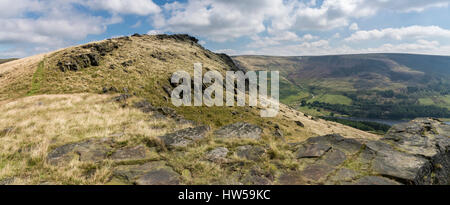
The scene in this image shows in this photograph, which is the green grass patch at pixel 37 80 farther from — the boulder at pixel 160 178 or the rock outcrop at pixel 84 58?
the boulder at pixel 160 178

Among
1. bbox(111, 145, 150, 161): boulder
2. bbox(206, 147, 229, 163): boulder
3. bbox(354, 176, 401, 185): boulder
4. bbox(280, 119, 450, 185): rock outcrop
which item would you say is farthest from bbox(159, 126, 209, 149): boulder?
bbox(354, 176, 401, 185): boulder

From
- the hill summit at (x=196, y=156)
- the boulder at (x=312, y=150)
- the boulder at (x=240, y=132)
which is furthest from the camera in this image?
the boulder at (x=240, y=132)

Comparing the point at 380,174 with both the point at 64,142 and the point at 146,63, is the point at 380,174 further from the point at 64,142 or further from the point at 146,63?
the point at 146,63

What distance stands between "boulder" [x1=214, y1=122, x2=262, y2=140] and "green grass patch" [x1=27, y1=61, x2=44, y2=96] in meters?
31.8

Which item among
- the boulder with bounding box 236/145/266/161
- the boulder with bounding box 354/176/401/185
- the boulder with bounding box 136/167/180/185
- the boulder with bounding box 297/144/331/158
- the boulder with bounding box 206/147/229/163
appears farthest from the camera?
the boulder with bounding box 297/144/331/158

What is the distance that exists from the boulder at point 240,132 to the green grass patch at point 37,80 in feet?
104

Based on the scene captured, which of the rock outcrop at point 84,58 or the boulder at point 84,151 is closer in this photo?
the boulder at point 84,151

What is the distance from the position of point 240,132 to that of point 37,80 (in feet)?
128

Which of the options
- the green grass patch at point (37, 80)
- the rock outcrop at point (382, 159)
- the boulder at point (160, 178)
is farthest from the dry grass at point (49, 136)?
the green grass patch at point (37, 80)

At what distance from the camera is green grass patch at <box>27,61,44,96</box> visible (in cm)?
2919

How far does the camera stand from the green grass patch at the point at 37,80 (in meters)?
29.2

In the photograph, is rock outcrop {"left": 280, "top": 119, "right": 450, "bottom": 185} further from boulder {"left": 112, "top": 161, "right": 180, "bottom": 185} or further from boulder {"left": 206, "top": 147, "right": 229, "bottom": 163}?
boulder {"left": 112, "top": 161, "right": 180, "bottom": 185}

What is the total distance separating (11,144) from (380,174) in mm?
15641
